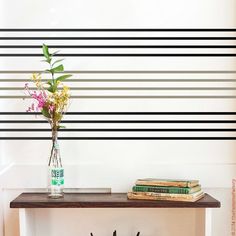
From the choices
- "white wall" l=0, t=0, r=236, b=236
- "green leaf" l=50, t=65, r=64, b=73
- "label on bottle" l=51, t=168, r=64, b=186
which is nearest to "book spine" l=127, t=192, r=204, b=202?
"white wall" l=0, t=0, r=236, b=236

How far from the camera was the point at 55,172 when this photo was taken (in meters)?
1.77

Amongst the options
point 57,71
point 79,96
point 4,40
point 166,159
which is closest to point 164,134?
point 166,159

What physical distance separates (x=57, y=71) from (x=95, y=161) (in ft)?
1.61

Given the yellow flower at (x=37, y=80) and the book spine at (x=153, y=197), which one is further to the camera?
the yellow flower at (x=37, y=80)

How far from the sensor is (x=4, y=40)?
191cm

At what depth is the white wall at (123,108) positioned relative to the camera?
192 cm

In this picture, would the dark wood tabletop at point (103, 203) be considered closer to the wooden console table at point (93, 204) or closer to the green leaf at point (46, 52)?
the wooden console table at point (93, 204)

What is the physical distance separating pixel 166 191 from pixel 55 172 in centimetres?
51

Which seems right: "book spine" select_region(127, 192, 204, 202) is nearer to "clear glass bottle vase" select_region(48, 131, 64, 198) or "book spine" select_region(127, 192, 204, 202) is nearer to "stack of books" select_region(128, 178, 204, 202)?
"stack of books" select_region(128, 178, 204, 202)

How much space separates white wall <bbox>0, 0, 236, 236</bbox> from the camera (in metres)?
1.92

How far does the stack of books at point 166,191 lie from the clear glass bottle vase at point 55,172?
32cm

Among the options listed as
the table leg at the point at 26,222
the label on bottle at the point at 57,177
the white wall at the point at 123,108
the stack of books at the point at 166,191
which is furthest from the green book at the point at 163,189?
the table leg at the point at 26,222

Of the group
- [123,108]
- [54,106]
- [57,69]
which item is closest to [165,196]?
[123,108]

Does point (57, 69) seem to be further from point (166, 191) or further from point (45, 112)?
point (166, 191)
